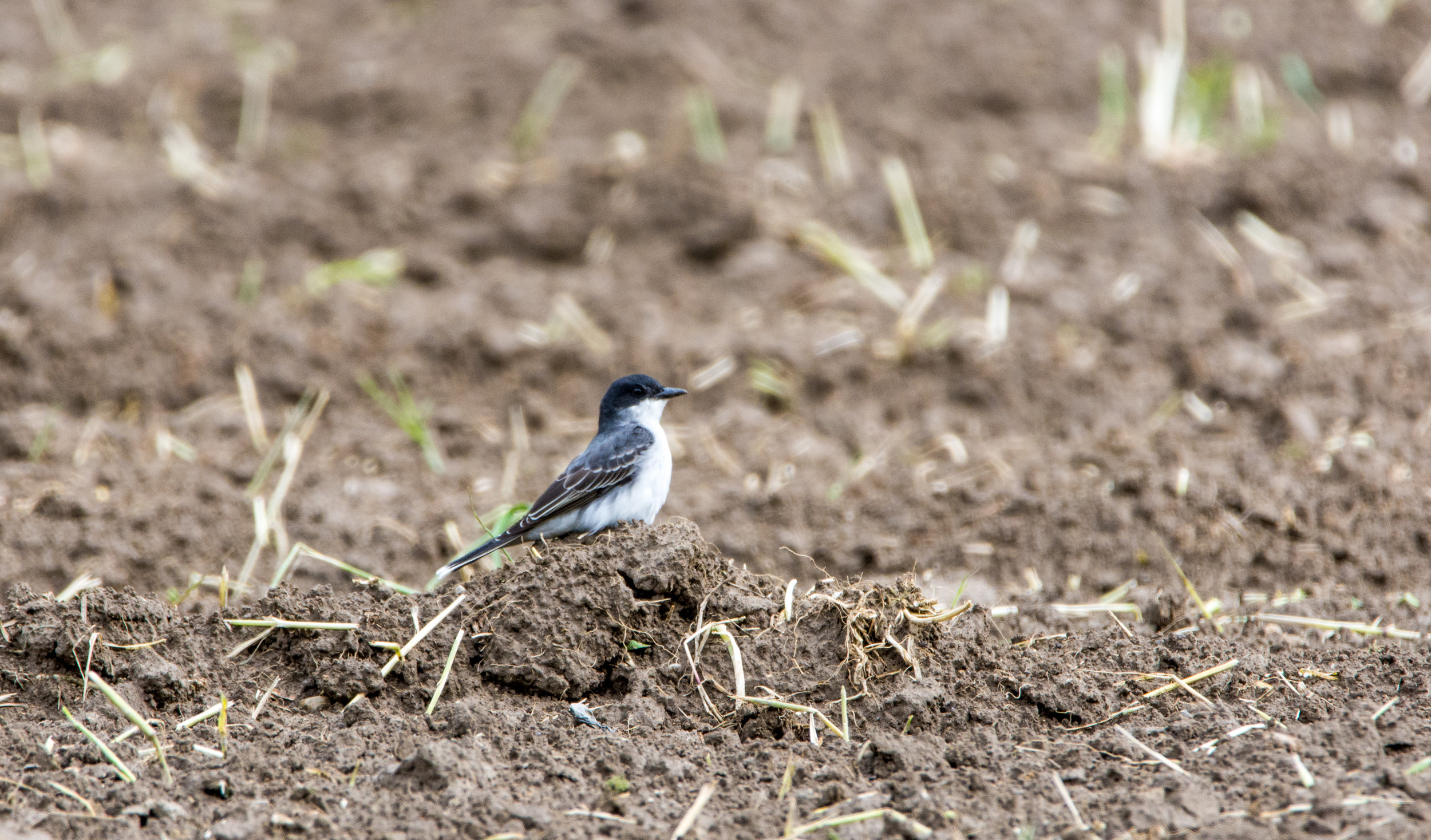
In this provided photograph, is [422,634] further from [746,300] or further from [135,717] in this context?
[746,300]

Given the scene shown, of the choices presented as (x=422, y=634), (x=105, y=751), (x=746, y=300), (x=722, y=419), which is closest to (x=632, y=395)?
(x=422, y=634)

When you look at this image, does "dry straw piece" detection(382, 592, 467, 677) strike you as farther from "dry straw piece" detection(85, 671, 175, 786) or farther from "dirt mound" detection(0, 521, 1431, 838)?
"dry straw piece" detection(85, 671, 175, 786)

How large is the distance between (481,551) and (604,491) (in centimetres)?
58

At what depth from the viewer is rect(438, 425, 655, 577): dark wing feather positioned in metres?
5.34

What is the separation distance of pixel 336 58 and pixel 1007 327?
6529mm

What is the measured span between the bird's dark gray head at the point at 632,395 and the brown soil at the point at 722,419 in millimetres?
946

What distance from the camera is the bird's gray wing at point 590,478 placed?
212 inches

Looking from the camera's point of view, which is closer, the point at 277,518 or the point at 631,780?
the point at 631,780

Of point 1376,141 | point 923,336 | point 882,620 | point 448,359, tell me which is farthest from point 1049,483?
point 1376,141

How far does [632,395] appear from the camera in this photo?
5.90 meters

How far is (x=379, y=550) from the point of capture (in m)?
6.34

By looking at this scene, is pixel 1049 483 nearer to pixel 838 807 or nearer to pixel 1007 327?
pixel 1007 327

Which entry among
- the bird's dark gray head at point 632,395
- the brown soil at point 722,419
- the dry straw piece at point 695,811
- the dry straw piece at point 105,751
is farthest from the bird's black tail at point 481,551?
the dry straw piece at point 695,811

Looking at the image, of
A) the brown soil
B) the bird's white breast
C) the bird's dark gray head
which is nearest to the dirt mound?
the brown soil
